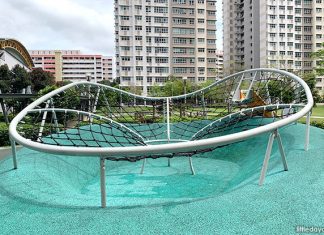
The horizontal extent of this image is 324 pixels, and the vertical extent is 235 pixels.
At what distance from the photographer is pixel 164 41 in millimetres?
51938

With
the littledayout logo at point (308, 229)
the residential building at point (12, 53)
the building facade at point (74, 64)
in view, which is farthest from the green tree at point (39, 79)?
the building facade at point (74, 64)

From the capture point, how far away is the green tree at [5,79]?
101 feet

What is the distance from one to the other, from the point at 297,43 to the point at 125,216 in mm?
60952

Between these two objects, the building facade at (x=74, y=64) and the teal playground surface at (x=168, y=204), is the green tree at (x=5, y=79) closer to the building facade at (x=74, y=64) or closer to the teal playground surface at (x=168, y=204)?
the teal playground surface at (x=168, y=204)

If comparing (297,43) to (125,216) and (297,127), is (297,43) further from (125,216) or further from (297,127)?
(125,216)

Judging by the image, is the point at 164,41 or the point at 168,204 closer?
the point at 168,204

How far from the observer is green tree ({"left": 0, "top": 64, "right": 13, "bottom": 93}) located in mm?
A: 30866

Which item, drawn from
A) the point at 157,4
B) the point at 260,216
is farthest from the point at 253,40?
the point at 260,216

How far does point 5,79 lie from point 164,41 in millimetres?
26899

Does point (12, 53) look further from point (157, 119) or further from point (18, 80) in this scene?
point (157, 119)

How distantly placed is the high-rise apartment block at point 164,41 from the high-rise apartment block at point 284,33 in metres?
5.85

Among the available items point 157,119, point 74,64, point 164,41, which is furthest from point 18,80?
point 74,64

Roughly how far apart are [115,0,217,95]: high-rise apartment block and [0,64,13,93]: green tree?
64.8 ft

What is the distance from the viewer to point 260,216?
8.60ft
